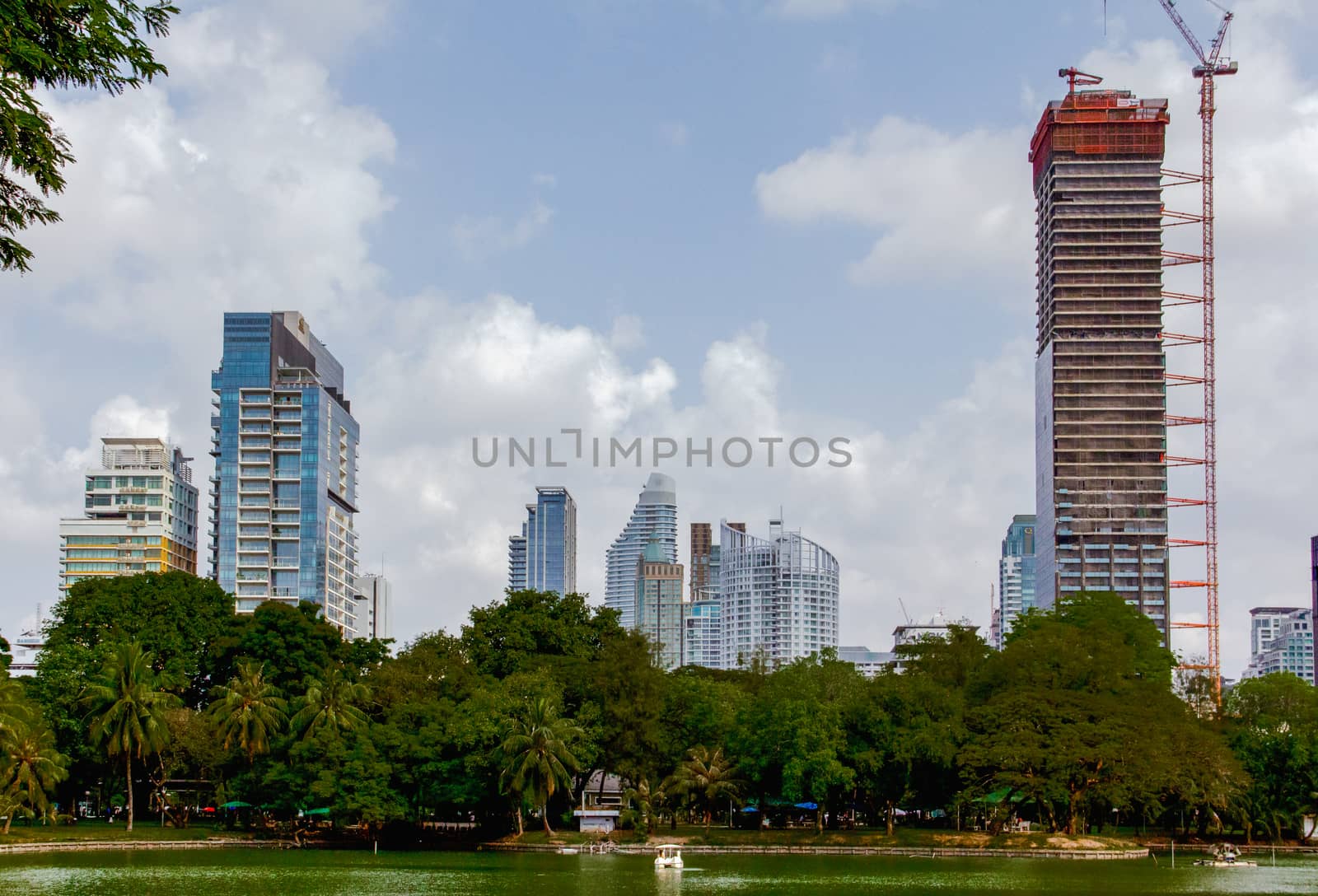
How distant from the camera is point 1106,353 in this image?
166m

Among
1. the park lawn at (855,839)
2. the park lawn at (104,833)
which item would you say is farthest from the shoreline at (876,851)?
the park lawn at (104,833)

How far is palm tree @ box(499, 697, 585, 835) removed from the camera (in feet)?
233

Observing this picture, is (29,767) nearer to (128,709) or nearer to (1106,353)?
(128,709)

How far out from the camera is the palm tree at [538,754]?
71.1 metres

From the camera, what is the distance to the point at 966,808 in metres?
84.6

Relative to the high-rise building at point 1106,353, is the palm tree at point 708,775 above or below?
below

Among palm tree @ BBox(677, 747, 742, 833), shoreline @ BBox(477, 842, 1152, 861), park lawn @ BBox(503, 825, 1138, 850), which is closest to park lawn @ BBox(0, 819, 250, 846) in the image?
shoreline @ BBox(477, 842, 1152, 861)

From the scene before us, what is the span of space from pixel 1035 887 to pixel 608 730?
104 ft

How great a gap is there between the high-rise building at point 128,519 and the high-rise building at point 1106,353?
341ft

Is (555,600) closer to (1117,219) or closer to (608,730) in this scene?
(608,730)

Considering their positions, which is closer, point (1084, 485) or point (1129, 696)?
point (1129, 696)

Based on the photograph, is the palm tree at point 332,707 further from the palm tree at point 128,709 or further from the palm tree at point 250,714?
the palm tree at point 128,709

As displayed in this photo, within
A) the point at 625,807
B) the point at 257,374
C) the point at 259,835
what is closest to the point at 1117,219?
the point at 257,374

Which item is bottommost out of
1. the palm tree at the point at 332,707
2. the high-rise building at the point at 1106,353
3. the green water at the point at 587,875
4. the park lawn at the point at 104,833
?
the park lawn at the point at 104,833
